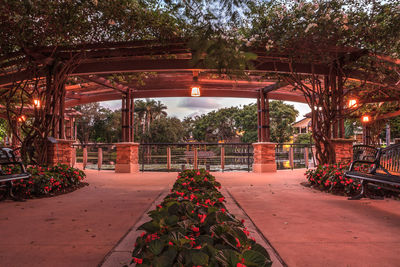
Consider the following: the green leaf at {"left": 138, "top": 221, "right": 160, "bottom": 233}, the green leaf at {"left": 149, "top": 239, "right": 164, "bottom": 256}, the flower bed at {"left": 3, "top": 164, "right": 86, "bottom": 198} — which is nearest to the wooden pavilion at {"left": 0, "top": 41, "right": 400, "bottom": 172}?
the flower bed at {"left": 3, "top": 164, "right": 86, "bottom": 198}

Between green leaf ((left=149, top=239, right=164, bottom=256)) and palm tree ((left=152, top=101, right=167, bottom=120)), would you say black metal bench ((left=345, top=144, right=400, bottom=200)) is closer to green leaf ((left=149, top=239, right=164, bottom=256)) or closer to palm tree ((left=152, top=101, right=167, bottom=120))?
green leaf ((left=149, top=239, right=164, bottom=256))

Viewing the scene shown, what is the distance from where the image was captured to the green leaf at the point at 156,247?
3.48ft

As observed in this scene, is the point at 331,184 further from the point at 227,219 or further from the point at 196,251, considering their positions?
the point at 196,251

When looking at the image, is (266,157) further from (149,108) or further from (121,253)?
(149,108)

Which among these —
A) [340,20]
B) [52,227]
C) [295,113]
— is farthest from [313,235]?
[295,113]

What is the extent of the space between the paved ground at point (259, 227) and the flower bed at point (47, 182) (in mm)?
241

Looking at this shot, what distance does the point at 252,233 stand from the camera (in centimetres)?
218

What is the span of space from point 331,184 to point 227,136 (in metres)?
21.7

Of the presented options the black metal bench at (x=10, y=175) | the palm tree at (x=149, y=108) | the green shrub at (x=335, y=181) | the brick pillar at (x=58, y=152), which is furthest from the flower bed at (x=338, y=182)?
the palm tree at (x=149, y=108)

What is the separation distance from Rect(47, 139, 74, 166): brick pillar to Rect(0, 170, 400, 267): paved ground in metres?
1.52

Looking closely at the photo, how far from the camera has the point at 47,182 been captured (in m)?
3.90

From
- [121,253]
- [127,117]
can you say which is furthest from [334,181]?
[127,117]

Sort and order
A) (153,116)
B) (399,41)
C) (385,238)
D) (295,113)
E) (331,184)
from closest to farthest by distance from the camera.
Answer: (385,238) < (331,184) < (399,41) < (295,113) < (153,116)

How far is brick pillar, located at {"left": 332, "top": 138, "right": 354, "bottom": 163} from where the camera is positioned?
543 cm
